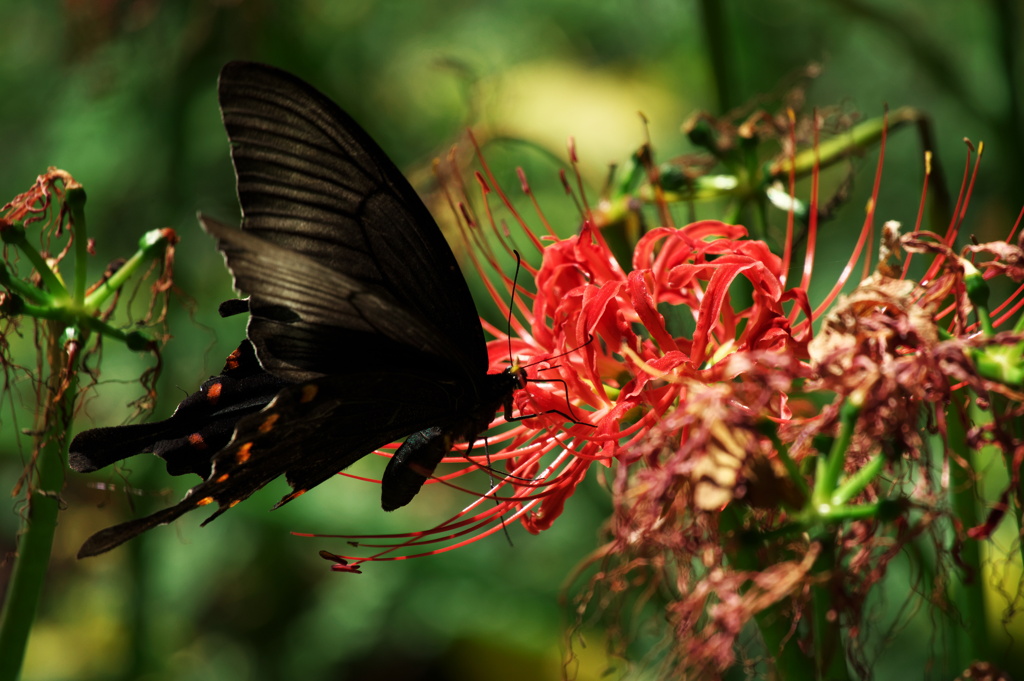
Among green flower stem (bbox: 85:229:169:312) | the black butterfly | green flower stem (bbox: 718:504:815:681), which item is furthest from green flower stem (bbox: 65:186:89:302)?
green flower stem (bbox: 718:504:815:681)

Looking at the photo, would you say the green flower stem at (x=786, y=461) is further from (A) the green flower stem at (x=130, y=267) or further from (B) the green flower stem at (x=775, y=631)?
(A) the green flower stem at (x=130, y=267)

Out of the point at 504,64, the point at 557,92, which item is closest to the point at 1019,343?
the point at 504,64

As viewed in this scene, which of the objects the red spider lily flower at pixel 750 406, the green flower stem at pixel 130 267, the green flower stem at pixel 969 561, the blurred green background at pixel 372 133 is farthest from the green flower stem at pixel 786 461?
the blurred green background at pixel 372 133

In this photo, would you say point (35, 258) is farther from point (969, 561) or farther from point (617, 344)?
point (969, 561)

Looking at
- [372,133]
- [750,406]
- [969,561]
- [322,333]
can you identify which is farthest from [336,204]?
[372,133]

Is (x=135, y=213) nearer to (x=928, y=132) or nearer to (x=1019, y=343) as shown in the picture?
(x=928, y=132)
